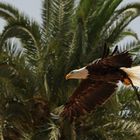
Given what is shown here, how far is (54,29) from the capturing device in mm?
12570

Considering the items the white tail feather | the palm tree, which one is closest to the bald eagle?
the white tail feather

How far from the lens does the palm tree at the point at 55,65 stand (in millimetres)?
10969

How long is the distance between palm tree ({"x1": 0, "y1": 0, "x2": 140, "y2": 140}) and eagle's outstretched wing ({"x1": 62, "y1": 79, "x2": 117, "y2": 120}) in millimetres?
6541

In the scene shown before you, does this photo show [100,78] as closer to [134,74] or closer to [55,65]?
[134,74]

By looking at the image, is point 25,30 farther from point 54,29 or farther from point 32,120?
point 32,120

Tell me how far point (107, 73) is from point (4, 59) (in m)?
7.98

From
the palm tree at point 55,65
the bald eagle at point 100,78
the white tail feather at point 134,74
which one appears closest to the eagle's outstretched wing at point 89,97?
the bald eagle at point 100,78

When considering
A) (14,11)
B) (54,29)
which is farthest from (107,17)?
(14,11)

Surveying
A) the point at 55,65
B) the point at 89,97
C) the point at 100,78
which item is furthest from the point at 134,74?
the point at 55,65

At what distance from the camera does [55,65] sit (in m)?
11.9

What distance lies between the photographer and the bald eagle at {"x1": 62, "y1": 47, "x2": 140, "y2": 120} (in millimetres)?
3406

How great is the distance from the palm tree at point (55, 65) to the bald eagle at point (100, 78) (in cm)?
657

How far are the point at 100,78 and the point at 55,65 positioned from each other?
27.7ft

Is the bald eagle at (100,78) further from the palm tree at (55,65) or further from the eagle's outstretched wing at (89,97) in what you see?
the palm tree at (55,65)
